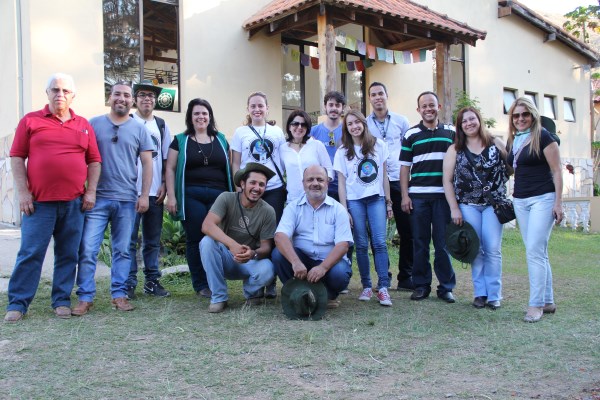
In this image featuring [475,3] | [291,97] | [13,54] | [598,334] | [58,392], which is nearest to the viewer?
[58,392]

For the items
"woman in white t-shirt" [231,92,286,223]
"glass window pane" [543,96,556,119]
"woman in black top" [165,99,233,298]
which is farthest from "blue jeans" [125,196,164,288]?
"glass window pane" [543,96,556,119]

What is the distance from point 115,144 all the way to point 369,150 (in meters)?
2.19

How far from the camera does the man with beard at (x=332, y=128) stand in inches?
217

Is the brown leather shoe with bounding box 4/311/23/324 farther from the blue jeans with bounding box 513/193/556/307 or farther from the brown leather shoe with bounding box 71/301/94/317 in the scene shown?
the blue jeans with bounding box 513/193/556/307

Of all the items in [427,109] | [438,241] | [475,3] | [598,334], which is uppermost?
[475,3]

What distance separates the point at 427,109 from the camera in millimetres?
5281

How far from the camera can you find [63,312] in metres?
4.62

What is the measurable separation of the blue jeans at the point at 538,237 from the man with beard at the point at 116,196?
124 inches

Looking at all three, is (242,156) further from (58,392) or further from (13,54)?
(13,54)

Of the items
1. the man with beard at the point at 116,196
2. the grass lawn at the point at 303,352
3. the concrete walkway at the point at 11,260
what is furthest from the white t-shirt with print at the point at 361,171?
the concrete walkway at the point at 11,260

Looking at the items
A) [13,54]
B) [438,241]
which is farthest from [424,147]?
[13,54]

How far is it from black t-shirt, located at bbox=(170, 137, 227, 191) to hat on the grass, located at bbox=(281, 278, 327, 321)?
1242mm

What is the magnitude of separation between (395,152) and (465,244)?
51.2 inches

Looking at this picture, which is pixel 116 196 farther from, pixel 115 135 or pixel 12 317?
pixel 12 317
